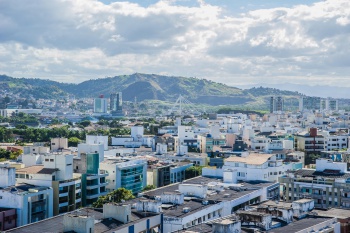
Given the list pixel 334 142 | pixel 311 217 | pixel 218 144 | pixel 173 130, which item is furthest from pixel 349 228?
pixel 173 130

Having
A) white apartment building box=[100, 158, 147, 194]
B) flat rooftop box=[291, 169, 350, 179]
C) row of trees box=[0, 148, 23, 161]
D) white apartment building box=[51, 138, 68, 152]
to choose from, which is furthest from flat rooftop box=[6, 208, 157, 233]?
white apartment building box=[51, 138, 68, 152]

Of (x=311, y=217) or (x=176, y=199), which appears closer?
(x=311, y=217)

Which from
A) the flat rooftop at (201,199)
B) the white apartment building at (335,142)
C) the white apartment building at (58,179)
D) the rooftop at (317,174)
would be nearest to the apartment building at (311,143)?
the white apartment building at (335,142)

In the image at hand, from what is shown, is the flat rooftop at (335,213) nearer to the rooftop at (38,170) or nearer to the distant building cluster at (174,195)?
the distant building cluster at (174,195)

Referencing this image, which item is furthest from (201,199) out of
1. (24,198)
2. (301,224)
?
(24,198)

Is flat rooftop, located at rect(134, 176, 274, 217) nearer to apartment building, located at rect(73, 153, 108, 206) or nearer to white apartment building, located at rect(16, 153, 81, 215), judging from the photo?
white apartment building, located at rect(16, 153, 81, 215)

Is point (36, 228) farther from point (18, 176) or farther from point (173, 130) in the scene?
point (173, 130)

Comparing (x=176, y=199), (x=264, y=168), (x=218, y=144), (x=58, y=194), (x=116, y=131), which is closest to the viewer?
(x=176, y=199)
